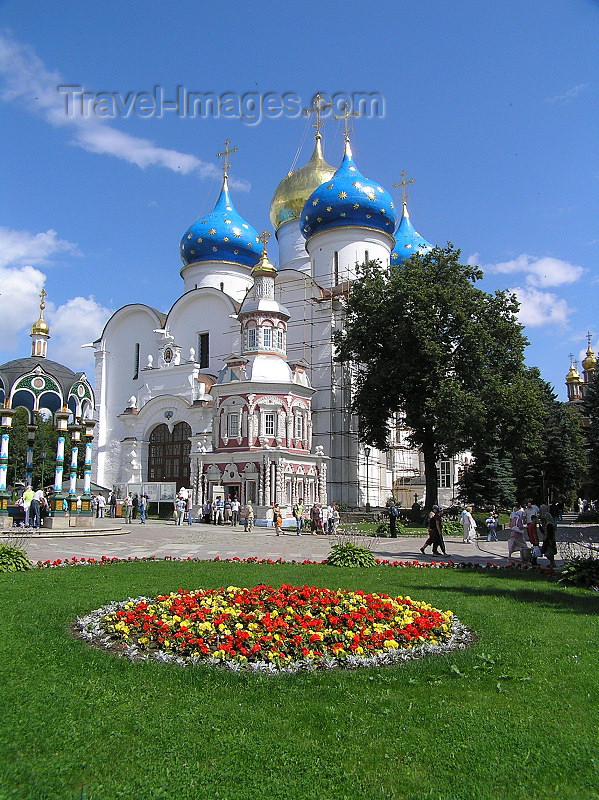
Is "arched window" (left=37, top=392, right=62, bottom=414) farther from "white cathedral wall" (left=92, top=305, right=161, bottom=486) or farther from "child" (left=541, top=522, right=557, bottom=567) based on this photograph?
"child" (left=541, top=522, right=557, bottom=567)

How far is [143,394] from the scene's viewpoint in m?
38.8

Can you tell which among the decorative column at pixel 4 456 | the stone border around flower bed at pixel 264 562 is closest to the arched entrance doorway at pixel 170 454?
the decorative column at pixel 4 456

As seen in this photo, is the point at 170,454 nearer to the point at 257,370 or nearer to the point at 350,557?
the point at 257,370

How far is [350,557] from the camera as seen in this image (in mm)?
13086

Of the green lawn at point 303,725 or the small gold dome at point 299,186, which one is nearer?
the green lawn at point 303,725

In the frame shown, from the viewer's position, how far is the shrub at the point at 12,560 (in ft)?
36.3

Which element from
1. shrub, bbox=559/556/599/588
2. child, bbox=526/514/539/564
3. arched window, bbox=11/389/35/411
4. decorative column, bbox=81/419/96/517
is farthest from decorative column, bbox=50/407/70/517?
shrub, bbox=559/556/599/588

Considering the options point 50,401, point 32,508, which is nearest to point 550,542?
point 32,508

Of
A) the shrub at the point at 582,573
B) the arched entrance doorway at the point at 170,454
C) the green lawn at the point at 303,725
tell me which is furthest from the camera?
the arched entrance doorway at the point at 170,454

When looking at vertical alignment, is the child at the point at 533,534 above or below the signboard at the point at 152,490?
below

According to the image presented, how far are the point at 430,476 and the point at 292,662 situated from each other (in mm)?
22849

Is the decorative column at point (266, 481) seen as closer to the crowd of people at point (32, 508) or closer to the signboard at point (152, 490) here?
the signboard at point (152, 490)

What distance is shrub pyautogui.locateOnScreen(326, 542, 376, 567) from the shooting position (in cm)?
1303

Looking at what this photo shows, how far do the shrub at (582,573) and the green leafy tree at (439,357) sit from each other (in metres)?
14.2
